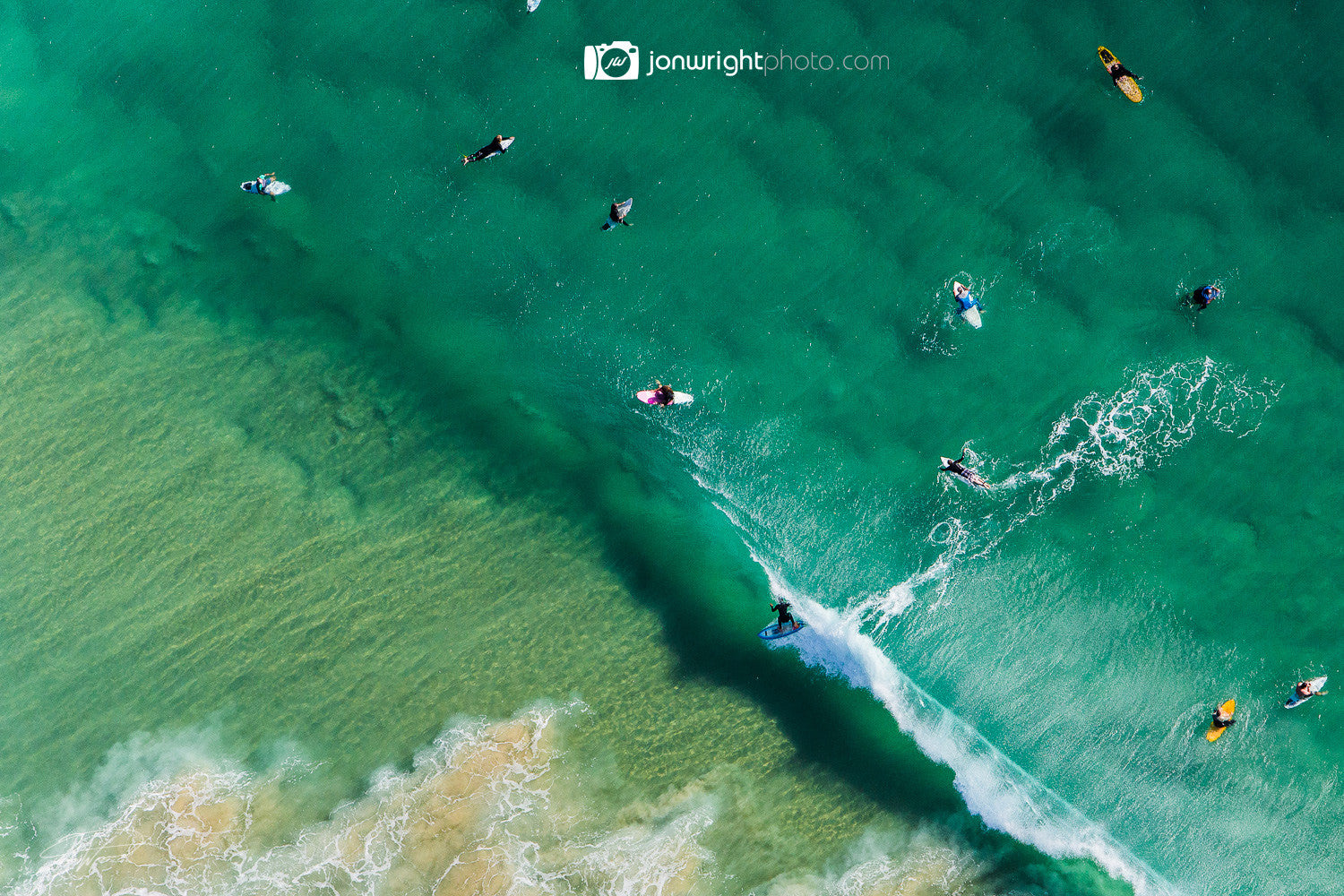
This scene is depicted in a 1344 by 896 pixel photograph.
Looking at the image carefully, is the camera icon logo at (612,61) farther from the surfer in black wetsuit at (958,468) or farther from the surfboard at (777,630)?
the surfboard at (777,630)

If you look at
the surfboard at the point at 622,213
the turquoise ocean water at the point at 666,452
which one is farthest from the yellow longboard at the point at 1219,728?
the surfboard at the point at 622,213

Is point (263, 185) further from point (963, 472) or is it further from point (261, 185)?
point (963, 472)

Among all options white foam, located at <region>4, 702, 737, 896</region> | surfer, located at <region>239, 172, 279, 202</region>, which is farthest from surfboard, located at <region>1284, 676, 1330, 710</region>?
surfer, located at <region>239, 172, 279, 202</region>

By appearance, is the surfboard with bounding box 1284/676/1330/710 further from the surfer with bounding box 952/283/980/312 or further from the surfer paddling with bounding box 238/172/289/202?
the surfer paddling with bounding box 238/172/289/202

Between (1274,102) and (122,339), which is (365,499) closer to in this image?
(122,339)

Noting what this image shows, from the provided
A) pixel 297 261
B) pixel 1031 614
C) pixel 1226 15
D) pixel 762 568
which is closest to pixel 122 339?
pixel 297 261
